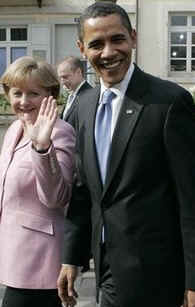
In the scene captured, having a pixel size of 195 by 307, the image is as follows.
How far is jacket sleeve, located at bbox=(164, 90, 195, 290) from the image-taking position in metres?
2.17

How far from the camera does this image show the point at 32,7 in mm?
16766

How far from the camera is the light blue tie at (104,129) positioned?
7.54 feet

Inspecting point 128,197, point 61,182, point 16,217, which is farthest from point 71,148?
point 128,197

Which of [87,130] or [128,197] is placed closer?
[128,197]

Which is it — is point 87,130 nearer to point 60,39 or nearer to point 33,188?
point 33,188

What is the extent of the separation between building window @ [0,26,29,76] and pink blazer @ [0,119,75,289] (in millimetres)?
14667

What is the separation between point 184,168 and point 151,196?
5.8 inches

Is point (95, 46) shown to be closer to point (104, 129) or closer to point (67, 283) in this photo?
point (104, 129)

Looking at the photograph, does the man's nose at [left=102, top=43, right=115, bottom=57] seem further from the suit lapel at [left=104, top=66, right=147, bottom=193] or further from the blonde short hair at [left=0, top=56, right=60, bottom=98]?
the blonde short hair at [left=0, top=56, right=60, bottom=98]

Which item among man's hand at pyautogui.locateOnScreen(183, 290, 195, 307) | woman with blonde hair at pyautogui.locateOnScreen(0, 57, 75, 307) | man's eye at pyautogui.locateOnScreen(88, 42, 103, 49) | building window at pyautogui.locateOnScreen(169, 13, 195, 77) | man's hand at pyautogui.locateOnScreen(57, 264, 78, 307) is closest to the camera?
man's hand at pyautogui.locateOnScreen(183, 290, 195, 307)

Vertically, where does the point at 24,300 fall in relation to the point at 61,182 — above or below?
below

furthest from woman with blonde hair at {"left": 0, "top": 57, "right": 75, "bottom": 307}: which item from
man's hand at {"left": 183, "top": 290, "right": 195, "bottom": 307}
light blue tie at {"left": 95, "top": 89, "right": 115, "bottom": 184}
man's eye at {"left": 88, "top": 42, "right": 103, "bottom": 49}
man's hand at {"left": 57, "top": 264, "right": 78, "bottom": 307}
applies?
man's hand at {"left": 183, "top": 290, "right": 195, "bottom": 307}

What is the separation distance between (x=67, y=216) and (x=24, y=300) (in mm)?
412

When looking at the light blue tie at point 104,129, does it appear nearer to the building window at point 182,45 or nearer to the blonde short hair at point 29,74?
the blonde short hair at point 29,74
